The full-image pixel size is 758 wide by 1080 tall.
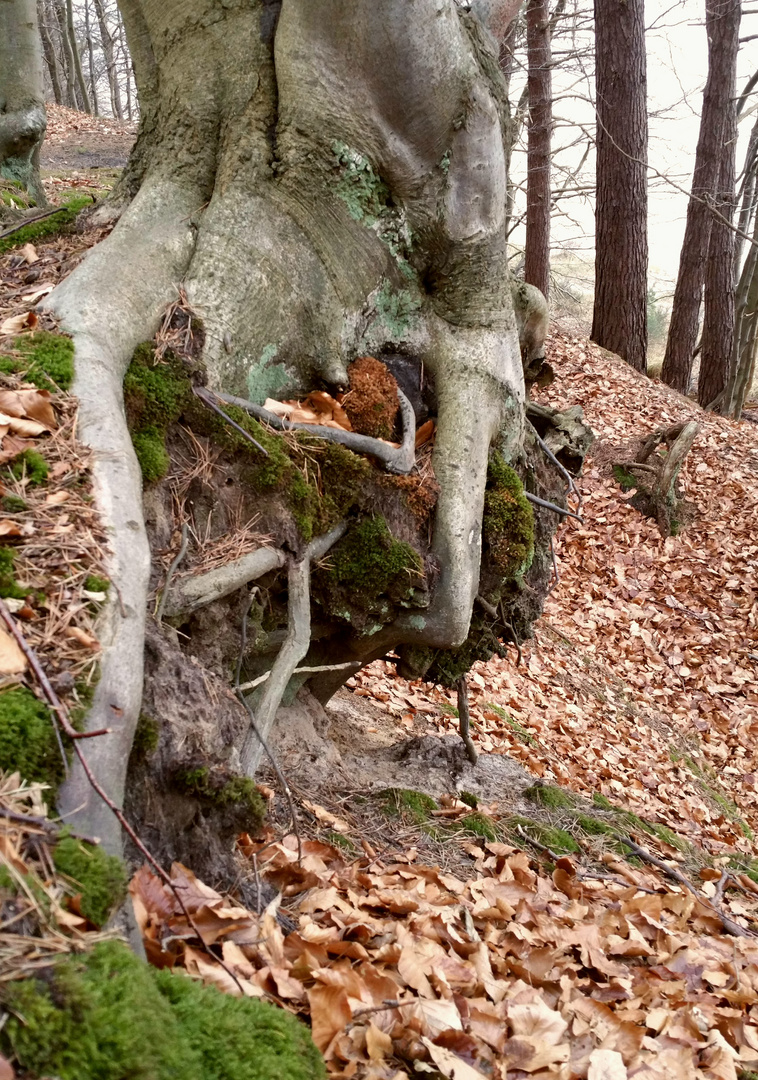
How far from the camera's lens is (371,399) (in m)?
3.68

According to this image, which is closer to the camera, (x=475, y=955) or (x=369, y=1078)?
(x=369, y=1078)

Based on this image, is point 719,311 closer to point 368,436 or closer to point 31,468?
point 368,436

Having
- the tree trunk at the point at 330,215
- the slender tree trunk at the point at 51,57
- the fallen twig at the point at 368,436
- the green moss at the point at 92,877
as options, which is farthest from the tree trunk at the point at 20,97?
the slender tree trunk at the point at 51,57

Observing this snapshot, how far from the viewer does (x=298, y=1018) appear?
6.36 feet

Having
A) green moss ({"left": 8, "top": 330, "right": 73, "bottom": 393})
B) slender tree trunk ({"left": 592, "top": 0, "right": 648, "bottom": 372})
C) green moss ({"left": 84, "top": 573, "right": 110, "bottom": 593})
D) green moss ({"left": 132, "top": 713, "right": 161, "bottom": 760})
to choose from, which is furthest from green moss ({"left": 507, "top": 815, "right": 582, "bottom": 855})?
slender tree trunk ({"left": 592, "top": 0, "right": 648, "bottom": 372})

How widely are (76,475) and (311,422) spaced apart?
131cm

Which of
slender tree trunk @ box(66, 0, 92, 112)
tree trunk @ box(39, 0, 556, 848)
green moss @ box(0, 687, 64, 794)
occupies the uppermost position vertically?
slender tree trunk @ box(66, 0, 92, 112)

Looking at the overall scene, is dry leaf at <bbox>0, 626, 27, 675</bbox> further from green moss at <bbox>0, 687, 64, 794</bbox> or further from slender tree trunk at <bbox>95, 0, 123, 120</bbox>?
slender tree trunk at <bbox>95, 0, 123, 120</bbox>

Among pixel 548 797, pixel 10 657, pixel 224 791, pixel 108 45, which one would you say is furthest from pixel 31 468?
pixel 108 45

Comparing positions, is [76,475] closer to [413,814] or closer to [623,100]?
[413,814]

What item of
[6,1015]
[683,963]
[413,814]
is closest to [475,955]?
[683,963]

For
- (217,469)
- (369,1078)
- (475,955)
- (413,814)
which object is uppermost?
(217,469)

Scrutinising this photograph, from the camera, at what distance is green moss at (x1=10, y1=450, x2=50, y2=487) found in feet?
7.34

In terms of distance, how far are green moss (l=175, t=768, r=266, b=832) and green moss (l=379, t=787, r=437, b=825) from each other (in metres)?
1.78
